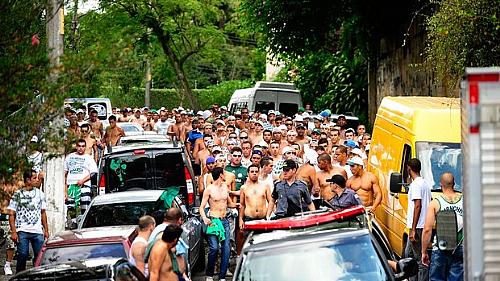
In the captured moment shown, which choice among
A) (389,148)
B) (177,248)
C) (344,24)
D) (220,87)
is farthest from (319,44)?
(220,87)

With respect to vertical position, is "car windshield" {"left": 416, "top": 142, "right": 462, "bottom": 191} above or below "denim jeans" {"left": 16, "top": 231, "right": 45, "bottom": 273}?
above

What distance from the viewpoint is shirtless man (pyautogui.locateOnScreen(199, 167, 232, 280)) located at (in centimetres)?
1655

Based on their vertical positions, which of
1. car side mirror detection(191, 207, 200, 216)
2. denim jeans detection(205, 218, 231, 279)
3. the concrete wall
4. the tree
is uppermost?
the tree

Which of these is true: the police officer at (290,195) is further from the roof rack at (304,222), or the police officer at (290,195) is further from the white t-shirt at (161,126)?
the white t-shirt at (161,126)

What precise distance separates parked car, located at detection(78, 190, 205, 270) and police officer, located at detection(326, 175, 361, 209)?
2096 mm

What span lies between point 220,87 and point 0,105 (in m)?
61.8

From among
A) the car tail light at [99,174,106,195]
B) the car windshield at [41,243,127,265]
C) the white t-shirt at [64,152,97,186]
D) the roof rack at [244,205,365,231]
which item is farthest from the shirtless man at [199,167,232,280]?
the roof rack at [244,205,365,231]

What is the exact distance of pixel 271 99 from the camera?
40.8 meters

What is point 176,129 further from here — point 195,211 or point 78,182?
point 195,211

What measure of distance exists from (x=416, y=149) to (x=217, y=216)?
3.29 metres

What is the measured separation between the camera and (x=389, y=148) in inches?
667

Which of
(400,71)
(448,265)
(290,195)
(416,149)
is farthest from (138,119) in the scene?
(448,265)

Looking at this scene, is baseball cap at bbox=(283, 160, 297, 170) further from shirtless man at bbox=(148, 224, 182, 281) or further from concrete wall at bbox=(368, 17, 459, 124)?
concrete wall at bbox=(368, 17, 459, 124)

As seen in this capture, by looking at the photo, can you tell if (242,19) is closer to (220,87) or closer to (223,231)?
(223,231)
